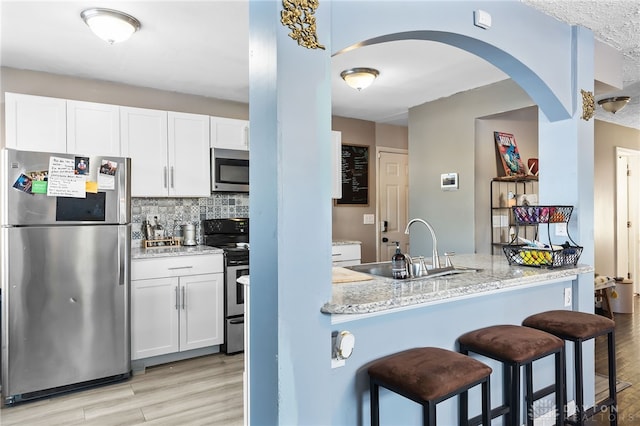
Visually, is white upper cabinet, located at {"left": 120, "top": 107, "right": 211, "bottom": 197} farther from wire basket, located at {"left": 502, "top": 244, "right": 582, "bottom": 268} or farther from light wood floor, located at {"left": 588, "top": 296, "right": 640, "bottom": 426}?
light wood floor, located at {"left": 588, "top": 296, "right": 640, "bottom": 426}

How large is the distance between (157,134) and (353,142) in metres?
2.42

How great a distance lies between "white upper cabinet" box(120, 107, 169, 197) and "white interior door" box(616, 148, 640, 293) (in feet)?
18.8

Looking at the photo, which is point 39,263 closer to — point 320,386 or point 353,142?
point 320,386

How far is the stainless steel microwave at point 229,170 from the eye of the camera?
13.3 feet

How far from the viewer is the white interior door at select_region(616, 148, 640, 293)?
5.69m

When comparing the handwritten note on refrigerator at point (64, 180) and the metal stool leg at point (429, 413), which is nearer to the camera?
the metal stool leg at point (429, 413)

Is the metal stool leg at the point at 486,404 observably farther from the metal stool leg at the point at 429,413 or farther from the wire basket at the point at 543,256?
the wire basket at the point at 543,256

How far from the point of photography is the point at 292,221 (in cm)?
140

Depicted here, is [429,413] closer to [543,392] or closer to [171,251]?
[543,392]

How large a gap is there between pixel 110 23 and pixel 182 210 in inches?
81.2

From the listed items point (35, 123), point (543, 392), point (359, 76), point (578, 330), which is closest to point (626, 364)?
point (543, 392)

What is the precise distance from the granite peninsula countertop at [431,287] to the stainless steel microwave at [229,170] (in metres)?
2.47

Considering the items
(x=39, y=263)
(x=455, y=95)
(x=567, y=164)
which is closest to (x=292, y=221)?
(x=567, y=164)

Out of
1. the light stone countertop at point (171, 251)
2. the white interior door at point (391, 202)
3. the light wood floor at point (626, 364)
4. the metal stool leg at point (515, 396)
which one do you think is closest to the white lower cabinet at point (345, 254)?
the white interior door at point (391, 202)
